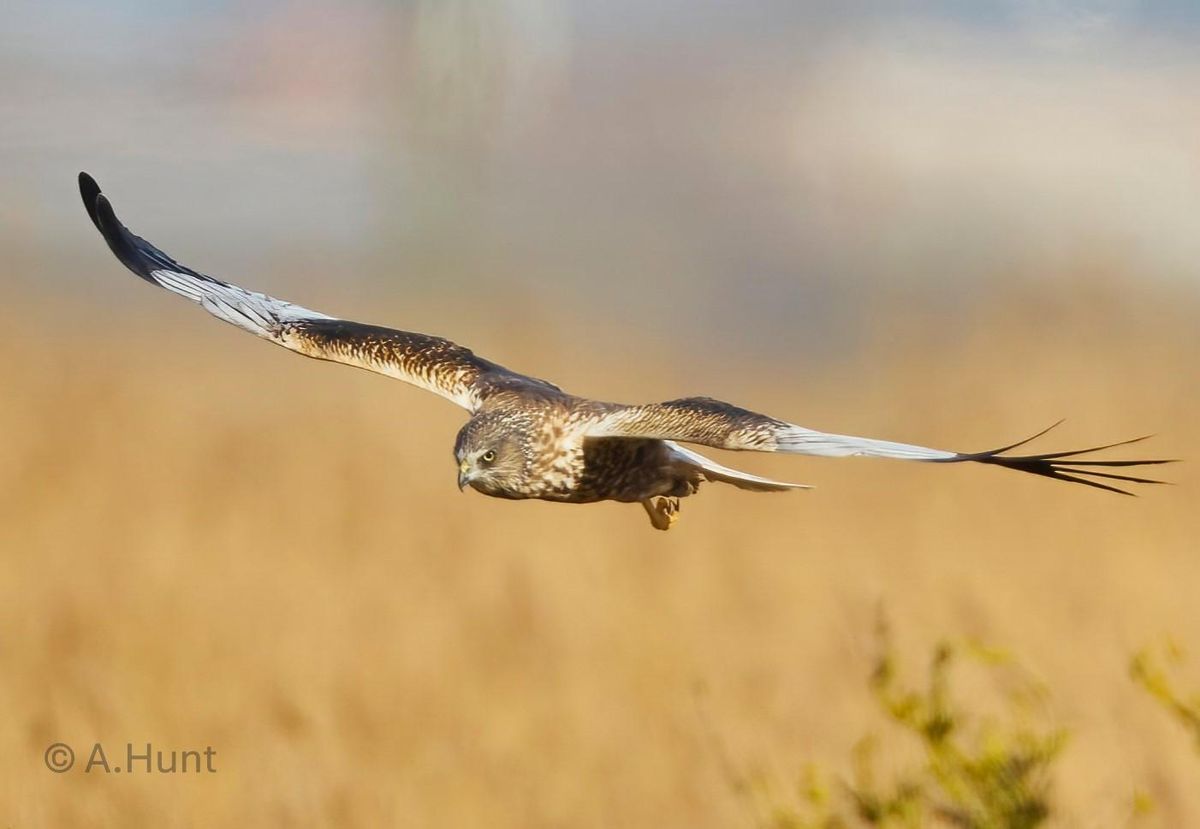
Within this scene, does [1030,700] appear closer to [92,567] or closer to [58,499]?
[92,567]

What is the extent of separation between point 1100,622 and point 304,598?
4.29m

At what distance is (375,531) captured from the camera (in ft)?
33.4

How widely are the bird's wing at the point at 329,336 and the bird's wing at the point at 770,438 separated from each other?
91 centimetres

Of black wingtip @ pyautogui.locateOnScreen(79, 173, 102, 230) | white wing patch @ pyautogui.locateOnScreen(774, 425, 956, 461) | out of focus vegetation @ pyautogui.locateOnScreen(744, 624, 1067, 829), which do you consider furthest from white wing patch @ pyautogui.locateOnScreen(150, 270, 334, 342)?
out of focus vegetation @ pyautogui.locateOnScreen(744, 624, 1067, 829)

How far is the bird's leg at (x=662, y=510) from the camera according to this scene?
5.33 meters

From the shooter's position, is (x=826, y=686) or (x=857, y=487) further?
(x=857, y=487)

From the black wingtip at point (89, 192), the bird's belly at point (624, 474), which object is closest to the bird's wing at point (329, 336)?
the black wingtip at point (89, 192)

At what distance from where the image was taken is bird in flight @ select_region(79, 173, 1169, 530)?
4074 mm

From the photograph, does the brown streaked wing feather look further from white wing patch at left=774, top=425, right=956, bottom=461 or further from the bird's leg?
Answer: white wing patch at left=774, top=425, right=956, bottom=461

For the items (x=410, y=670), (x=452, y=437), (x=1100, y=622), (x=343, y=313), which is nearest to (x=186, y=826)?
(x=410, y=670)

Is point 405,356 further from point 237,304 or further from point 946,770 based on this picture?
point 946,770

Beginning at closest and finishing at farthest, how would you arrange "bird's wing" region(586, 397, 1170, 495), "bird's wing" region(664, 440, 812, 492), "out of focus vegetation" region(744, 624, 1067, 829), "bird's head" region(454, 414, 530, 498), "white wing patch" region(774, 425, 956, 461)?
"out of focus vegetation" region(744, 624, 1067, 829) → "bird's wing" region(586, 397, 1170, 495) → "white wing patch" region(774, 425, 956, 461) → "bird's head" region(454, 414, 530, 498) → "bird's wing" region(664, 440, 812, 492)

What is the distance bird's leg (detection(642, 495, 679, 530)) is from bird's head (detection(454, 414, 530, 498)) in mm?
631

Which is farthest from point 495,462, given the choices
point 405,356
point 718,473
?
point 405,356
